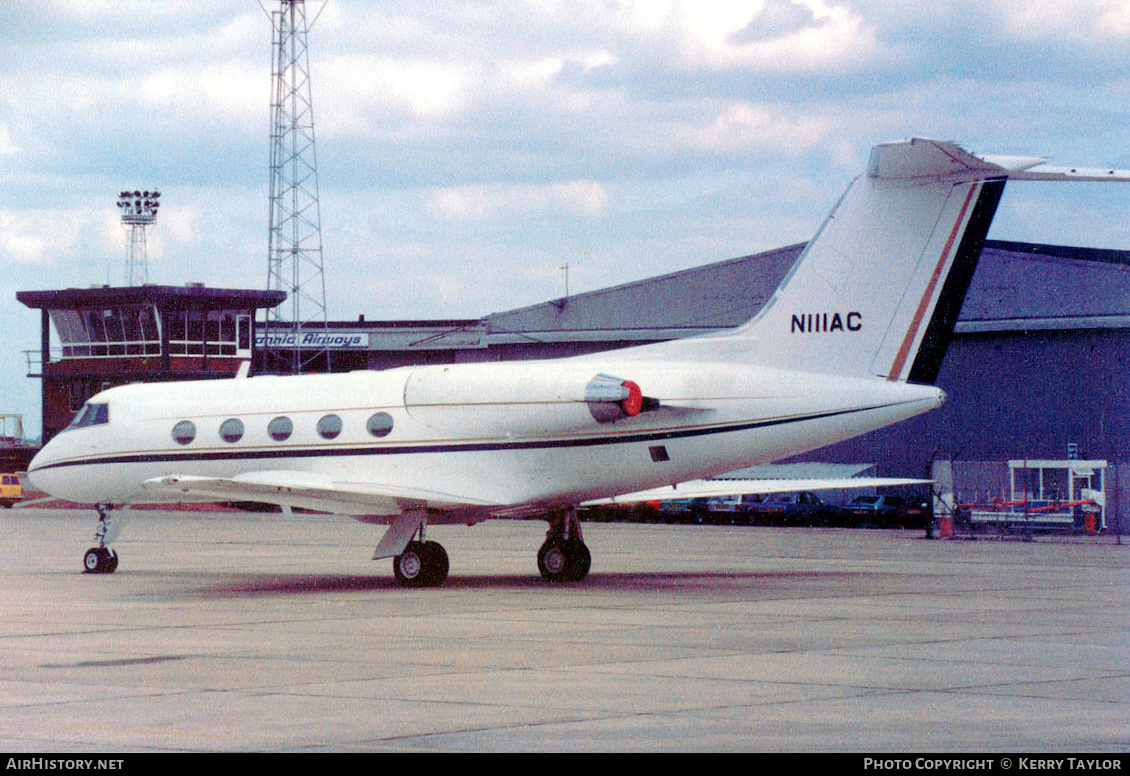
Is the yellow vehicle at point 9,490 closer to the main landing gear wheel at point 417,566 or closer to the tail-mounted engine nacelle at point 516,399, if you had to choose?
the main landing gear wheel at point 417,566

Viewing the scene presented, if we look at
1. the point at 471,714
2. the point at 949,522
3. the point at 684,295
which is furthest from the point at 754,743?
the point at 684,295

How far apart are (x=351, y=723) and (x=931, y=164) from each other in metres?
13.2

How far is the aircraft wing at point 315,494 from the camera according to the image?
838 inches

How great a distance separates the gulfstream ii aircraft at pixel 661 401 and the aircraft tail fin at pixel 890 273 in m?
0.02

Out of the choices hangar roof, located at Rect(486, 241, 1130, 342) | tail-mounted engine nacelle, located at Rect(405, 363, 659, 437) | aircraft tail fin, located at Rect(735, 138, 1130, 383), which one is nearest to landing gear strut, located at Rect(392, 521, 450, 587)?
tail-mounted engine nacelle, located at Rect(405, 363, 659, 437)

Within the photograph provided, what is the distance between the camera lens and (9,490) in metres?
68.1

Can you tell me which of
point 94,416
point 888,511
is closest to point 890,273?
point 94,416

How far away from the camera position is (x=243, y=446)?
24656 millimetres

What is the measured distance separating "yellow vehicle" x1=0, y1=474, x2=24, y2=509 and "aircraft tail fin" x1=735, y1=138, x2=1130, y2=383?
53300 mm

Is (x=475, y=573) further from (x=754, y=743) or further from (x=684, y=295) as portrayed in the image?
(x=684, y=295)

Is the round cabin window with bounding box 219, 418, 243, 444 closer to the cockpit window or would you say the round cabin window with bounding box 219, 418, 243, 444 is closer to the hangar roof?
the cockpit window

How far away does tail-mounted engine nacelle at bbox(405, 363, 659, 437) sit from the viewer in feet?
70.9

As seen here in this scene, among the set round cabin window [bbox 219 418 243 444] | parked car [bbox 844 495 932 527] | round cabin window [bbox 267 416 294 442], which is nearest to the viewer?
round cabin window [bbox 267 416 294 442]

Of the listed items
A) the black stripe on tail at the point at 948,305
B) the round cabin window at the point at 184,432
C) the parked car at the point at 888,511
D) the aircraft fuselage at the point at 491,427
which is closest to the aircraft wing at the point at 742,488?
the aircraft fuselage at the point at 491,427
